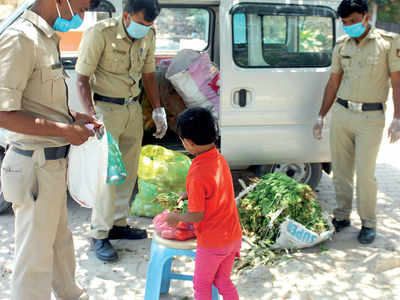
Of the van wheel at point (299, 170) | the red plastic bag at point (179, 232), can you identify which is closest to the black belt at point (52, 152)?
the red plastic bag at point (179, 232)

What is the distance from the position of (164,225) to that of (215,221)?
16.6 inches

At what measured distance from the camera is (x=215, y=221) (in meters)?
2.25

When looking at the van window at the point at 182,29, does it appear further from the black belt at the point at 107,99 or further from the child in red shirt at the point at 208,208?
the child in red shirt at the point at 208,208

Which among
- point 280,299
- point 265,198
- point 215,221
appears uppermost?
point 215,221

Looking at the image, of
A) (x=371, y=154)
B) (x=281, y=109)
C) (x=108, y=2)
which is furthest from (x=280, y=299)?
(x=108, y=2)

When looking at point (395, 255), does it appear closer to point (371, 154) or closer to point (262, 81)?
point (371, 154)

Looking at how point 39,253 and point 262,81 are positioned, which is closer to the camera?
point 39,253

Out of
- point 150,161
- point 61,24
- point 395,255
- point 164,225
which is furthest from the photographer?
point 150,161

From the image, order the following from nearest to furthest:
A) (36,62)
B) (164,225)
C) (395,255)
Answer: (36,62), (164,225), (395,255)

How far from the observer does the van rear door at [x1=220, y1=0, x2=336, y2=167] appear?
3908 millimetres

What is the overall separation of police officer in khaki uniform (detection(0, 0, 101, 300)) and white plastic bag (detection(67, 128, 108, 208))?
0.14m

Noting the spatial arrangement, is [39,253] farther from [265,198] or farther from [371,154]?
[371,154]

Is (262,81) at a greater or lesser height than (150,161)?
greater

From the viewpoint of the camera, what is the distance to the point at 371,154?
3.60 metres
